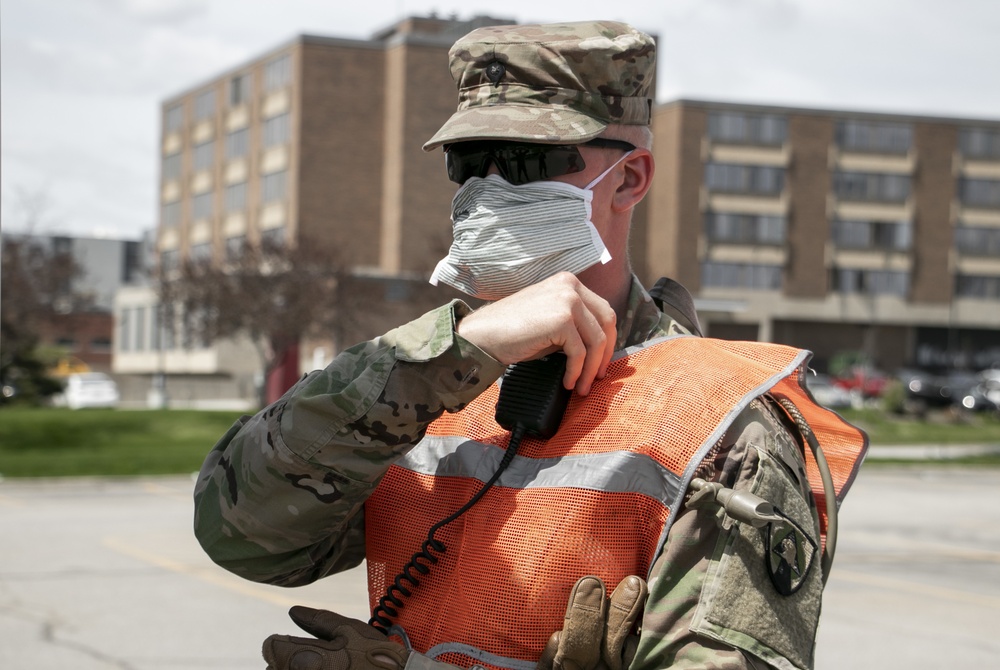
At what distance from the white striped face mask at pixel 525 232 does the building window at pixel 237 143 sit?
78.0m

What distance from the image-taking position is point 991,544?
14.6 meters

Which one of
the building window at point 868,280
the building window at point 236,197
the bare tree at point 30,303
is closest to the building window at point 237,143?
the building window at point 236,197

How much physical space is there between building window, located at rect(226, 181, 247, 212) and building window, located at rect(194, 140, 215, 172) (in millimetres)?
3623

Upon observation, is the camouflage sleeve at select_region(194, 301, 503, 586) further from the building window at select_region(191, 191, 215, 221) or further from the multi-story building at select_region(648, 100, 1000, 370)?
the building window at select_region(191, 191, 215, 221)

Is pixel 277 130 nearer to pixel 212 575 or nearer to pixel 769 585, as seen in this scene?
pixel 212 575

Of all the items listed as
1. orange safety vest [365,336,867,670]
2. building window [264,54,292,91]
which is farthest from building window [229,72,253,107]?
orange safety vest [365,336,867,670]

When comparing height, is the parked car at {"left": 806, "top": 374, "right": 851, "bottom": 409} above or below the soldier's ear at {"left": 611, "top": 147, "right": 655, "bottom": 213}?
below

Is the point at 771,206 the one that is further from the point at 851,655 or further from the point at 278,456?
the point at 278,456

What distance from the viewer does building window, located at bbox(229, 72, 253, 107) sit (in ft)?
255

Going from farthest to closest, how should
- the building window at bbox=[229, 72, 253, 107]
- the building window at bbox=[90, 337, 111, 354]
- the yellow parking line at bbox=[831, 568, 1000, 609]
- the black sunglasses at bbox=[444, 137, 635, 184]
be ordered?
1. the building window at bbox=[90, 337, 111, 354]
2. the building window at bbox=[229, 72, 253, 107]
3. the yellow parking line at bbox=[831, 568, 1000, 609]
4. the black sunglasses at bbox=[444, 137, 635, 184]

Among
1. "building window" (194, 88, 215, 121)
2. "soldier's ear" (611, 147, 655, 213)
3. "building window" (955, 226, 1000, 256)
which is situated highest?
"building window" (194, 88, 215, 121)

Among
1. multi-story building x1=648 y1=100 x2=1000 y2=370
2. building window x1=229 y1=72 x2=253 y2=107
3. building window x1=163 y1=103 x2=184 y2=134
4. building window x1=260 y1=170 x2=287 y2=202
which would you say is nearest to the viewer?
building window x1=260 y1=170 x2=287 y2=202

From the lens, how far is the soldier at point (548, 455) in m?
1.79

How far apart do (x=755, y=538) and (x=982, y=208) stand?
85.8 meters
